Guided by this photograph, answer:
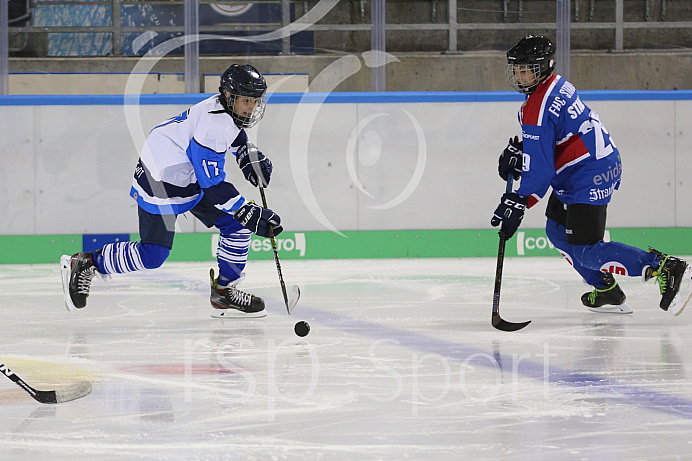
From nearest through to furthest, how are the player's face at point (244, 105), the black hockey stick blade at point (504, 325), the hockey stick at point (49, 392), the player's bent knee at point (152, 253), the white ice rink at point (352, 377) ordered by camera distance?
1. the white ice rink at point (352, 377)
2. the hockey stick at point (49, 392)
3. the black hockey stick blade at point (504, 325)
4. the player's face at point (244, 105)
5. the player's bent knee at point (152, 253)

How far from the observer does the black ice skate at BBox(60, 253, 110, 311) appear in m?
3.57

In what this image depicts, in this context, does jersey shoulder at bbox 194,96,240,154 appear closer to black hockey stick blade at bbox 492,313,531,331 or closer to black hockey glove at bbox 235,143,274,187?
black hockey glove at bbox 235,143,274,187

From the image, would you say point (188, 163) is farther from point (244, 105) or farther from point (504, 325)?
point (504, 325)

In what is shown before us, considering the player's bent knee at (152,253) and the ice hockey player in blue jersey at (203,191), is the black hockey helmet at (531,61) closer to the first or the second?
the ice hockey player in blue jersey at (203,191)

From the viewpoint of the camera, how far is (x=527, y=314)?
3.69 metres

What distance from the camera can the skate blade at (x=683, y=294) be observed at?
329 centimetres

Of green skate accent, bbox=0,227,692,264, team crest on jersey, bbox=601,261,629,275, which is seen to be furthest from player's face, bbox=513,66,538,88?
green skate accent, bbox=0,227,692,264

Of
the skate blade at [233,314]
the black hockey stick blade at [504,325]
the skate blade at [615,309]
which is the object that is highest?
the black hockey stick blade at [504,325]

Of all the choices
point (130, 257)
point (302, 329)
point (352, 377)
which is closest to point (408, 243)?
point (130, 257)

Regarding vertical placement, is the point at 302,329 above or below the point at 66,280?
below

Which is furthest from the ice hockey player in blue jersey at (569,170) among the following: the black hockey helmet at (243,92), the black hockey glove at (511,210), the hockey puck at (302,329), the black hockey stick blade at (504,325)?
the black hockey helmet at (243,92)

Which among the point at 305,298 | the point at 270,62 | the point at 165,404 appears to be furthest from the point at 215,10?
the point at 165,404

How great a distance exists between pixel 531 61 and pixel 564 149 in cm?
39

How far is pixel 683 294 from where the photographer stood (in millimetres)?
3297
